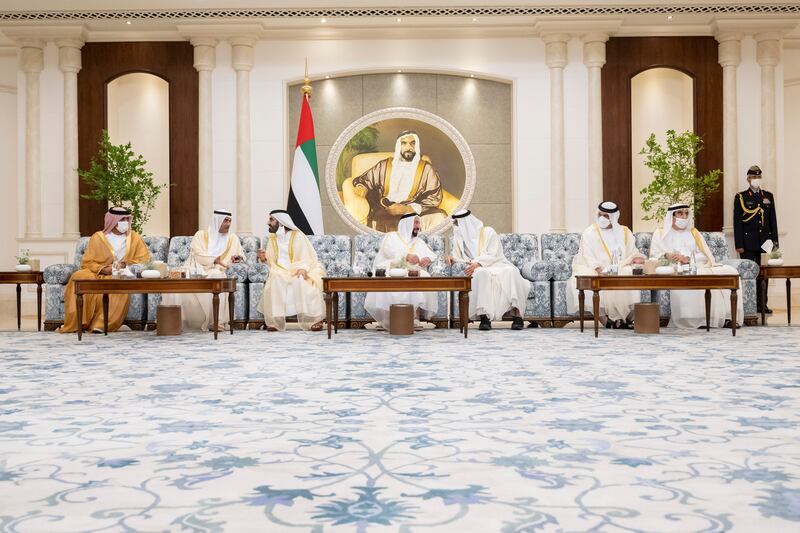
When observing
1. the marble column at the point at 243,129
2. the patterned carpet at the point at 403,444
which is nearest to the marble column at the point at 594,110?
the marble column at the point at 243,129

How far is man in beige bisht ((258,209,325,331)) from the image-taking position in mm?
8445

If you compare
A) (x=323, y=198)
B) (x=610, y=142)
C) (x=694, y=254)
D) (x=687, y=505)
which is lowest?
(x=687, y=505)

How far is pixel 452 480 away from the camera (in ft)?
8.09

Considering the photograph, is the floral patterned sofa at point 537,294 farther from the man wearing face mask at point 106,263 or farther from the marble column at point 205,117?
the marble column at point 205,117

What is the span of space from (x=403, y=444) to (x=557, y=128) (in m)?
9.20

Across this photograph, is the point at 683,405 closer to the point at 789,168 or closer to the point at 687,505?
the point at 687,505

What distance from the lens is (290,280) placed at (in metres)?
8.55

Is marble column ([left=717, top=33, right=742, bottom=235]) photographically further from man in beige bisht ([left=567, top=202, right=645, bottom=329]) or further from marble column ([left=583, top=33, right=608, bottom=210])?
man in beige bisht ([left=567, top=202, right=645, bottom=329])

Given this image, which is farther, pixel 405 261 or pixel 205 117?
pixel 205 117

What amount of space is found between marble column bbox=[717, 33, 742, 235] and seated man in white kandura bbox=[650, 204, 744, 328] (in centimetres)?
283

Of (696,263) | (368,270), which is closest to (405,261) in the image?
(368,270)

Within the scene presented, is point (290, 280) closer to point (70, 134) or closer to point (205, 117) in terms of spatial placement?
point (205, 117)

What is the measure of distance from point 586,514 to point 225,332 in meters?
6.60

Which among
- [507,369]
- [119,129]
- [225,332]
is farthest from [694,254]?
[119,129]
